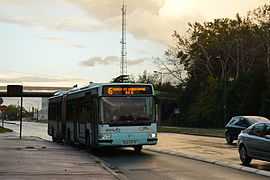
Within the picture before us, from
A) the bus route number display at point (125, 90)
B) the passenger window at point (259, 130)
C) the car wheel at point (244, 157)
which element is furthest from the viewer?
the bus route number display at point (125, 90)

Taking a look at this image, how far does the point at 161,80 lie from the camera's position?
101 metres

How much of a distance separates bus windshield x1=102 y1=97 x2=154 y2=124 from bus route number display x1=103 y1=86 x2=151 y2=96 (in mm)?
229

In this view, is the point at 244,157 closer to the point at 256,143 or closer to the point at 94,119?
the point at 256,143

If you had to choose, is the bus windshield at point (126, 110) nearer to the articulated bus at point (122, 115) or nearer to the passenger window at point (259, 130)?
the articulated bus at point (122, 115)

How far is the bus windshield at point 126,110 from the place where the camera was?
23.4 m

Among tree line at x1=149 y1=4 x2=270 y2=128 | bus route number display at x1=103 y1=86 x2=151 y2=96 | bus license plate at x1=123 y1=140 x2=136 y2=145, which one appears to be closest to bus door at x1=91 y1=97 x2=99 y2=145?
bus route number display at x1=103 y1=86 x2=151 y2=96

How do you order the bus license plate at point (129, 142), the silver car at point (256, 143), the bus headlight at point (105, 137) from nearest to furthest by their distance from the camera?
the silver car at point (256, 143) < the bus headlight at point (105, 137) < the bus license plate at point (129, 142)

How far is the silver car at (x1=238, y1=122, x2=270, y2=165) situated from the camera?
17.2m

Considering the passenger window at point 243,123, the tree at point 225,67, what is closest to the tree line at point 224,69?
the tree at point 225,67

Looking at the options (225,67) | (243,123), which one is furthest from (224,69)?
(243,123)

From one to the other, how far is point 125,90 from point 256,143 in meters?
7.46

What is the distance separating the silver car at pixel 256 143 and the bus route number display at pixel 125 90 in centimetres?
573

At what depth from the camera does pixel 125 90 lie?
23.9 metres

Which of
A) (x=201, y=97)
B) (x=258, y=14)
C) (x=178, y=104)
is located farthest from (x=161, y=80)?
(x=258, y=14)
